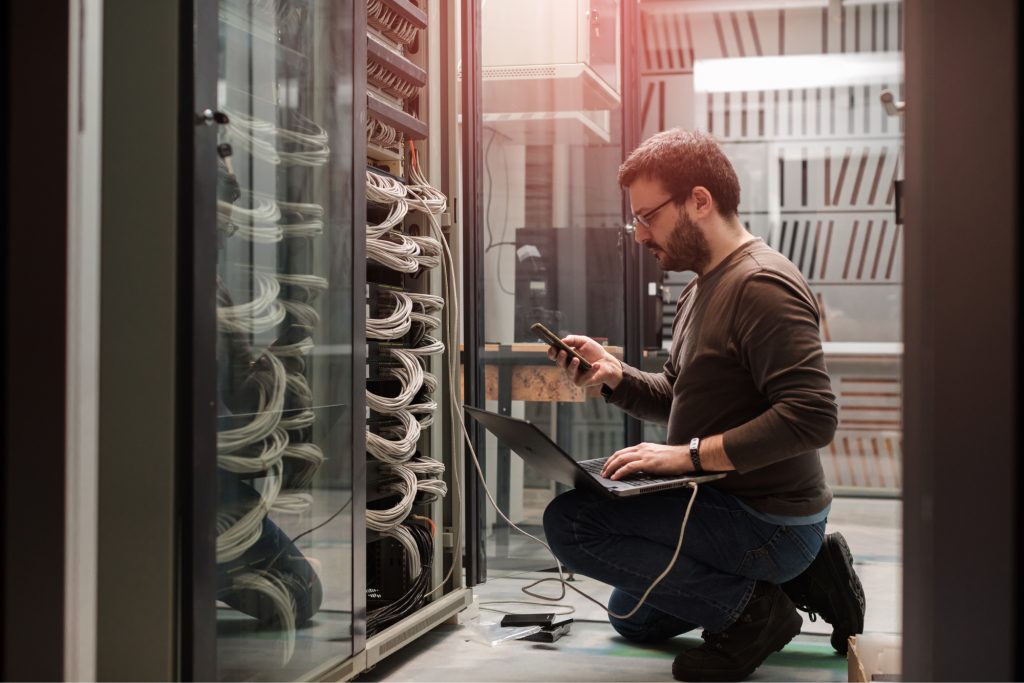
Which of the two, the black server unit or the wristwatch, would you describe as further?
the black server unit

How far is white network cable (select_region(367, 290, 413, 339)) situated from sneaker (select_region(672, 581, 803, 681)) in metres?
1.03

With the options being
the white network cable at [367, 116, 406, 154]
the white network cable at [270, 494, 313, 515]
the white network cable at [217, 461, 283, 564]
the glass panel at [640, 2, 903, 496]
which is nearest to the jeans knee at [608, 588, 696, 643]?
the white network cable at [270, 494, 313, 515]

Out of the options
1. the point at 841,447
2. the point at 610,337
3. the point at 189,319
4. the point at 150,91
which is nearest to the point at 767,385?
the point at 189,319

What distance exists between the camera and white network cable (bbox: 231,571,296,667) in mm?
1848

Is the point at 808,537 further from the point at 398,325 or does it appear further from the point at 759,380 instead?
the point at 398,325

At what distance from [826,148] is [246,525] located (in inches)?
203

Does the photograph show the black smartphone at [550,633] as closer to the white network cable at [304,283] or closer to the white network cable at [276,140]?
the white network cable at [304,283]

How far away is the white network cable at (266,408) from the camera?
1785mm

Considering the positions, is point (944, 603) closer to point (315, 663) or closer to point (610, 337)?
point (315, 663)

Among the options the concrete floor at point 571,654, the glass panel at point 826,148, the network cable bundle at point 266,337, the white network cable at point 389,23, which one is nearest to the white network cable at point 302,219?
the network cable bundle at point 266,337

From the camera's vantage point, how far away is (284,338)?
1965 millimetres

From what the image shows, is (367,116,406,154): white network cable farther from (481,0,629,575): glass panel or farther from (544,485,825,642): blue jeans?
(544,485,825,642): blue jeans

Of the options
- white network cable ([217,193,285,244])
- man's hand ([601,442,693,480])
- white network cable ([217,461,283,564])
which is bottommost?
white network cable ([217,461,283,564])

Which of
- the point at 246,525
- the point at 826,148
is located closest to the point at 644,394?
the point at 246,525
